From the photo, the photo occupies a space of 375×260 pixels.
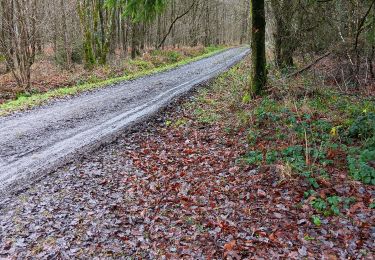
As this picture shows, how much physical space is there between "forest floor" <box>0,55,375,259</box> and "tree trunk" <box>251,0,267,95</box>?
1717mm

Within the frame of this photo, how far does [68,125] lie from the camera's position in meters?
9.88

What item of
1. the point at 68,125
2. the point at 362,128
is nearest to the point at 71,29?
the point at 68,125

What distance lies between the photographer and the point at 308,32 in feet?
51.6

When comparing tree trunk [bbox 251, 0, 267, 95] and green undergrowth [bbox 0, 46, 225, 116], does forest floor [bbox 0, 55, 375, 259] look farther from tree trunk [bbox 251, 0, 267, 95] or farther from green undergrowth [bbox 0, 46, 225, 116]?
green undergrowth [bbox 0, 46, 225, 116]

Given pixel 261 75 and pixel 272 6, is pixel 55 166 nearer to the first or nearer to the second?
pixel 261 75

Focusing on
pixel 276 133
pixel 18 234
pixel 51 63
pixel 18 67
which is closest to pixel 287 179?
pixel 276 133

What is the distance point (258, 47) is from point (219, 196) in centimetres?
603

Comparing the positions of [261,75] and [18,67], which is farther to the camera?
[18,67]

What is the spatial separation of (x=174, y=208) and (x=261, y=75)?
259 inches

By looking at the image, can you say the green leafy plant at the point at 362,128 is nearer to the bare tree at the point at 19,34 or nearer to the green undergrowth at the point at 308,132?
the green undergrowth at the point at 308,132

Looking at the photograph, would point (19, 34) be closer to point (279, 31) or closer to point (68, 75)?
point (68, 75)

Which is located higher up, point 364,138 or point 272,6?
point 272,6

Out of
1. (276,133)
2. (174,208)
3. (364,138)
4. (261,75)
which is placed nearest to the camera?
(174,208)

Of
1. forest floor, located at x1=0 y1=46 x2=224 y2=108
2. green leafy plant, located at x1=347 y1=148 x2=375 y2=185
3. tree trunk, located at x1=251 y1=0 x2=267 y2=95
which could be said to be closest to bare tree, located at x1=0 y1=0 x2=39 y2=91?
forest floor, located at x1=0 y1=46 x2=224 y2=108
